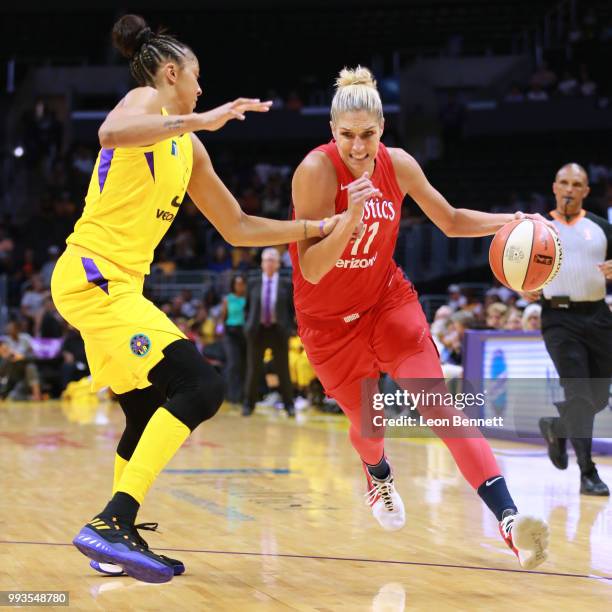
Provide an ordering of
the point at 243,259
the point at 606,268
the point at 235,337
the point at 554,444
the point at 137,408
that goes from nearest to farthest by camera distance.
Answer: the point at 137,408 < the point at 606,268 < the point at 554,444 < the point at 235,337 < the point at 243,259

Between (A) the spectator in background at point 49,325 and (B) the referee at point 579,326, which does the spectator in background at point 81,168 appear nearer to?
(A) the spectator in background at point 49,325

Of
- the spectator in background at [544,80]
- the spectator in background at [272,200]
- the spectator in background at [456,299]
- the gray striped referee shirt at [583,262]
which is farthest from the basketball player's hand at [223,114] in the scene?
the spectator in background at [544,80]

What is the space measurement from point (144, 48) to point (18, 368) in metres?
12.8

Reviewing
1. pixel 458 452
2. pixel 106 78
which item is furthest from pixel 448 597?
pixel 106 78

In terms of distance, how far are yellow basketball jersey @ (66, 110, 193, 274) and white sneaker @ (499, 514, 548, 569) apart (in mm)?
1700

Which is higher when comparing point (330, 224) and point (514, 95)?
point (514, 95)

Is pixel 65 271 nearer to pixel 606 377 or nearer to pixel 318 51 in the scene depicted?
pixel 606 377

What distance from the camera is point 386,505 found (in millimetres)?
5125

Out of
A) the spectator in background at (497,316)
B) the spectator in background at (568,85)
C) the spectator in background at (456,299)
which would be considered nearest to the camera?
the spectator in background at (497,316)

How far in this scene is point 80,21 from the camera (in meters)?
27.8

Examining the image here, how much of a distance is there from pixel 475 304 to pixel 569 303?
8.16 m

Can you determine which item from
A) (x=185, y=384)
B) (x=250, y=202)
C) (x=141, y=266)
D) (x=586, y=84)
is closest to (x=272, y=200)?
(x=250, y=202)

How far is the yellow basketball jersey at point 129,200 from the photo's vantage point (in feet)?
13.7

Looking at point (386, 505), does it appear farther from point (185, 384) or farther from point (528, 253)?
point (185, 384)
